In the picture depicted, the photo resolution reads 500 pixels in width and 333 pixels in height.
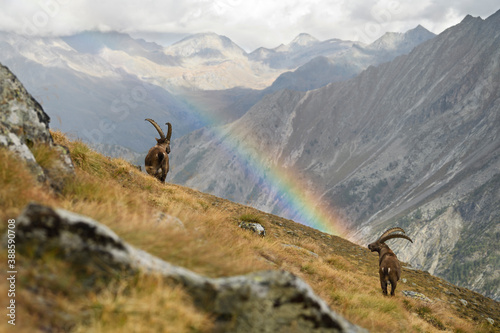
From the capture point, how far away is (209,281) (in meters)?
3.92

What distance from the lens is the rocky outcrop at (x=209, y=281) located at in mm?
3375

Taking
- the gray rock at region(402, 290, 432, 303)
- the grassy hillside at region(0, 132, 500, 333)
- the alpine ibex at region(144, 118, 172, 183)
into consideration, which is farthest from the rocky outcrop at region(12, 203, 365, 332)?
the gray rock at region(402, 290, 432, 303)

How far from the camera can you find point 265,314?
361 centimetres

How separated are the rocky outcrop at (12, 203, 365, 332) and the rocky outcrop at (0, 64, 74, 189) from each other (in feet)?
8.51

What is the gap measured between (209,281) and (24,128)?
15.8ft

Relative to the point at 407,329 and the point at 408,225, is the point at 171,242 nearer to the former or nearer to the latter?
the point at 407,329

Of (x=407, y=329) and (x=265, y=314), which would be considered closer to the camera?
(x=265, y=314)

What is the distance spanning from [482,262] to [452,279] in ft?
44.7

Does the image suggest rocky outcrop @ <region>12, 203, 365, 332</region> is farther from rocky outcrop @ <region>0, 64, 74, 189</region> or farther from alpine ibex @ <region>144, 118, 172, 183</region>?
alpine ibex @ <region>144, 118, 172, 183</region>

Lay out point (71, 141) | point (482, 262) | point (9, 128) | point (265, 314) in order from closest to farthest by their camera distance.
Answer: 1. point (265, 314)
2. point (9, 128)
3. point (71, 141)
4. point (482, 262)

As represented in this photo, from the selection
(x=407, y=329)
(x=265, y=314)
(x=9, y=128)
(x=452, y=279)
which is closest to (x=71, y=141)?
(x=9, y=128)

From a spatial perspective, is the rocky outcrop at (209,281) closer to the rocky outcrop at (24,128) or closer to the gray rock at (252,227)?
the rocky outcrop at (24,128)

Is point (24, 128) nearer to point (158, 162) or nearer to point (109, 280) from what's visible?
point (109, 280)

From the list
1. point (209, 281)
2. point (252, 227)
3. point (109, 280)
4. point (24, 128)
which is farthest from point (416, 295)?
point (24, 128)
